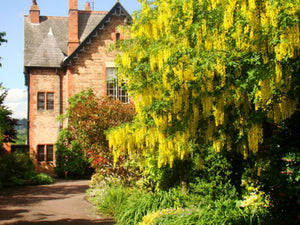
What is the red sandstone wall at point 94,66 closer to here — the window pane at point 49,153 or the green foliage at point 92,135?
the green foliage at point 92,135

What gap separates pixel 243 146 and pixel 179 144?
58.9 inches

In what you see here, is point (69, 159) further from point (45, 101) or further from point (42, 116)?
point (45, 101)

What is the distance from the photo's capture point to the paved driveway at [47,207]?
9966mm

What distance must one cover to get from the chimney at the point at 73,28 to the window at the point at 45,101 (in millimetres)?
→ 3434

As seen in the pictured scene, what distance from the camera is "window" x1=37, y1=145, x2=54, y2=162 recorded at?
79.7ft

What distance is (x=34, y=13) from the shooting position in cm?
2966

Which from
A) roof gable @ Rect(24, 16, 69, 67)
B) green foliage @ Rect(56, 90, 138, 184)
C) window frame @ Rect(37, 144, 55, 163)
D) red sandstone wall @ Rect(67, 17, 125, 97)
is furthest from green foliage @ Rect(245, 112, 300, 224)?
roof gable @ Rect(24, 16, 69, 67)

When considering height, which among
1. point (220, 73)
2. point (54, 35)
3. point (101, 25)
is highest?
point (54, 35)

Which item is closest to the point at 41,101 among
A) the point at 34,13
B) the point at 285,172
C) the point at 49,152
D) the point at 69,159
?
the point at 49,152

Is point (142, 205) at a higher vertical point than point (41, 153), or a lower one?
lower

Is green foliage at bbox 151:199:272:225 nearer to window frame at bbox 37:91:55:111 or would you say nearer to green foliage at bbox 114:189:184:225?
green foliage at bbox 114:189:184:225

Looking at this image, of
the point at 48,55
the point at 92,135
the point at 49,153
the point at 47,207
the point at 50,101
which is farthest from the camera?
the point at 48,55

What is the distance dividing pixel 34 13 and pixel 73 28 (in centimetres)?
619

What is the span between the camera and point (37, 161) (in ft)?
79.1
